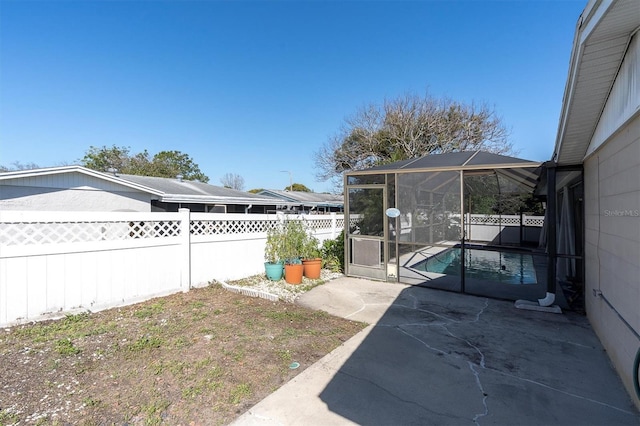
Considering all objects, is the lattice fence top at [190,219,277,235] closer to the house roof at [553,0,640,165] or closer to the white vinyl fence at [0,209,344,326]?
the white vinyl fence at [0,209,344,326]

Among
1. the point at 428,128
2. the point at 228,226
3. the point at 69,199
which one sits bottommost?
the point at 228,226

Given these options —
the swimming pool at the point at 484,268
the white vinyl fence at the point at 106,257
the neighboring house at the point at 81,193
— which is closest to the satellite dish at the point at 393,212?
the swimming pool at the point at 484,268

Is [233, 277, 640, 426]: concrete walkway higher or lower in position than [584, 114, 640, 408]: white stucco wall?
lower

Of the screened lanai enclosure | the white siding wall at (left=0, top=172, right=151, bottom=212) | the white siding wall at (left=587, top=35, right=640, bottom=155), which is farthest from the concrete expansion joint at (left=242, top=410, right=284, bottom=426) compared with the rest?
the white siding wall at (left=0, top=172, right=151, bottom=212)

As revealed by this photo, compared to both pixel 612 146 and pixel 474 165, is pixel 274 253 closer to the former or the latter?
pixel 474 165

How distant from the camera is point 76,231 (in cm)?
412

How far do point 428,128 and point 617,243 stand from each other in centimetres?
1376

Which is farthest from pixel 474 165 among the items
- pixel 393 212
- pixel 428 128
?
pixel 428 128

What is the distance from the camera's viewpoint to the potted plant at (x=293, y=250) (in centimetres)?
608

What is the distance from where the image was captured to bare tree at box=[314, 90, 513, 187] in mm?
15367

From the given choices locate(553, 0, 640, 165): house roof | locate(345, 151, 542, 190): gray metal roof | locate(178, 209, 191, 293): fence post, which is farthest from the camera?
locate(178, 209, 191, 293): fence post

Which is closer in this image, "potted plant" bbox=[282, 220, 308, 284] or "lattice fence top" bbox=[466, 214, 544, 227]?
"potted plant" bbox=[282, 220, 308, 284]

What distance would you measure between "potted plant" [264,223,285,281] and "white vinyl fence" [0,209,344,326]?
1.66 ft

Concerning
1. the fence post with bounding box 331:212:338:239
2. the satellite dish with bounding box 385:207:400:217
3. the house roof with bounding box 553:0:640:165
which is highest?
the house roof with bounding box 553:0:640:165
